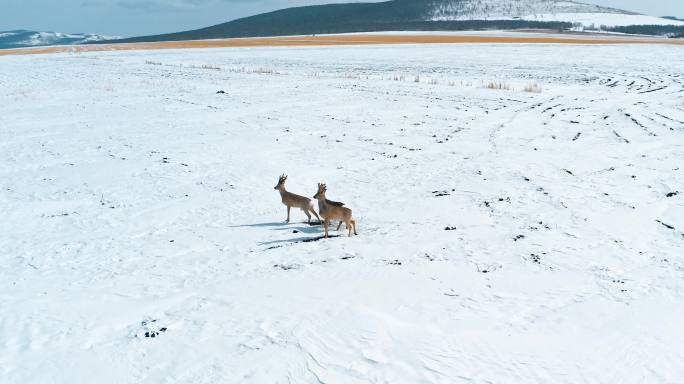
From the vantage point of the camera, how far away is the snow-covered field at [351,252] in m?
5.68

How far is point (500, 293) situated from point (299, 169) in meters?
8.04

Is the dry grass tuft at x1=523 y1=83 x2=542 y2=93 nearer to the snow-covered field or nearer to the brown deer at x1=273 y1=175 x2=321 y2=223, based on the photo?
the snow-covered field

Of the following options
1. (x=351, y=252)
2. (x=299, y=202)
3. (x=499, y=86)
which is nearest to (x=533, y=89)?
(x=499, y=86)

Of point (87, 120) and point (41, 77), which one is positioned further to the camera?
point (41, 77)

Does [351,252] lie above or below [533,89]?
above

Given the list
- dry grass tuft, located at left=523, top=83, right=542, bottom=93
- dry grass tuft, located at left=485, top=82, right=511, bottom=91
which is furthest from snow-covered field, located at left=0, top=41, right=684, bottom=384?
dry grass tuft, located at left=485, top=82, right=511, bottom=91

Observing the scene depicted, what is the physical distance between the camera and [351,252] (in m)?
8.45

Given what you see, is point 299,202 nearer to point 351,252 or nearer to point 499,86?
point 351,252

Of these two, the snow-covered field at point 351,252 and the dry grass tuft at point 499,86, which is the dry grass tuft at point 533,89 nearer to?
the dry grass tuft at point 499,86

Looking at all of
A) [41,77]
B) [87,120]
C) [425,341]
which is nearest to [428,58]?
[41,77]

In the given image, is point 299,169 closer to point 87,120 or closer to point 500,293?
point 500,293

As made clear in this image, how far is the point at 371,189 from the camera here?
1209 cm

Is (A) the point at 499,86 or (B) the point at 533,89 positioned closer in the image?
(B) the point at 533,89

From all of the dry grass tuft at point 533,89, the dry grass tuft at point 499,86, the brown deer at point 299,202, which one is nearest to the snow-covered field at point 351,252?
the brown deer at point 299,202
